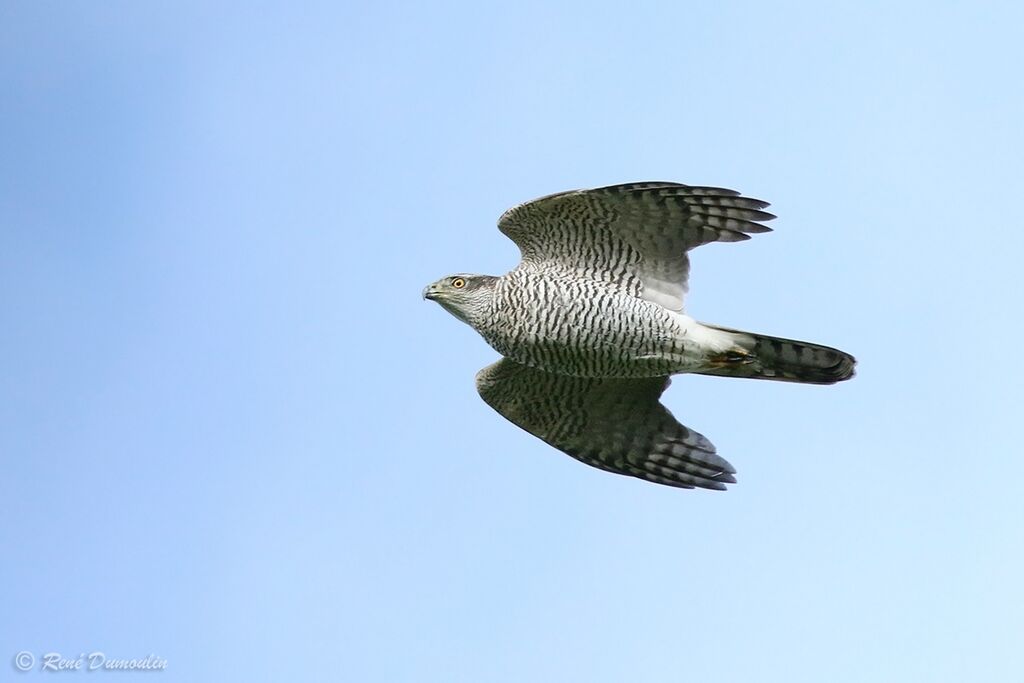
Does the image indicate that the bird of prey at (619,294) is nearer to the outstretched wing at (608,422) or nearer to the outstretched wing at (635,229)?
the outstretched wing at (635,229)

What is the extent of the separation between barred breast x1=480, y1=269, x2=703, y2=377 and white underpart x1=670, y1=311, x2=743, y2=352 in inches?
1.2

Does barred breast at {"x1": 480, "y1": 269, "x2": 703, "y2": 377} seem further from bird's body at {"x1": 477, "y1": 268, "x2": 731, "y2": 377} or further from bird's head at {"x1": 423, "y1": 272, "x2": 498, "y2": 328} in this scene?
bird's head at {"x1": 423, "y1": 272, "x2": 498, "y2": 328}

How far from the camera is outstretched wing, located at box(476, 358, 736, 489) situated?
13.6 metres

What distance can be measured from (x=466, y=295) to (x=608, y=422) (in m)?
1.94

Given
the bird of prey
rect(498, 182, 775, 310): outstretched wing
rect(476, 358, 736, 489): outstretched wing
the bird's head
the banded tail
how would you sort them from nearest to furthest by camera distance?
rect(498, 182, 775, 310): outstretched wing
the bird of prey
the banded tail
the bird's head
rect(476, 358, 736, 489): outstretched wing

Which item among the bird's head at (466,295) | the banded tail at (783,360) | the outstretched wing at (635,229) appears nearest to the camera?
the outstretched wing at (635,229)

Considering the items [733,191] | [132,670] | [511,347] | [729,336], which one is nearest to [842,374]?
[729,336]

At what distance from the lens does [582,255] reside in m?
12.7

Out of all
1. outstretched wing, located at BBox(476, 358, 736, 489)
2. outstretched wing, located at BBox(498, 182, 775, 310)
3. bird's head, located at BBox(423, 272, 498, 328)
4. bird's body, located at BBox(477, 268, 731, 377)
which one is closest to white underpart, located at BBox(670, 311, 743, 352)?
bird's body, located at BBox(477, 268, 731, 377)

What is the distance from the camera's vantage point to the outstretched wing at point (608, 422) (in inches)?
536

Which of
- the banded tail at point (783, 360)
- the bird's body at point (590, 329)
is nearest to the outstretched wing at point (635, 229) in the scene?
the bird's body at point (590, 329)

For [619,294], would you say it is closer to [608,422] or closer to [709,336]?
[709,336]

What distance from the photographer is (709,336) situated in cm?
1251

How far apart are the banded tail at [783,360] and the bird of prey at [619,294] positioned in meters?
0.01
